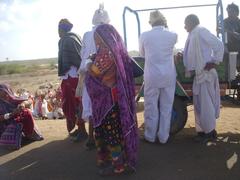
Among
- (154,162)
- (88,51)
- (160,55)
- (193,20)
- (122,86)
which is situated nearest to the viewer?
(122,86)

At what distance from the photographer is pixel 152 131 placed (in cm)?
688

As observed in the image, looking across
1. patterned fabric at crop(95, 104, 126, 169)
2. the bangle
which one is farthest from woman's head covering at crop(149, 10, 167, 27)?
the bangle

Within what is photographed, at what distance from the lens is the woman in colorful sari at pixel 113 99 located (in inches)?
216

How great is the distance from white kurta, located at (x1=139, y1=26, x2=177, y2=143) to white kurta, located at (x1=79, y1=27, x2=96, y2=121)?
892 mm

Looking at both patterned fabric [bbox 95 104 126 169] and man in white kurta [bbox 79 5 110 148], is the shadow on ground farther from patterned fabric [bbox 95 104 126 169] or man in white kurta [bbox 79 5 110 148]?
man in white kurta [bbox 79 5 110 148]

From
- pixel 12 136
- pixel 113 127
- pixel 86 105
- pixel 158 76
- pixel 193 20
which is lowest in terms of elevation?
pixel 12 136

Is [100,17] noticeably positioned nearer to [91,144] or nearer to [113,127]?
[113,127]

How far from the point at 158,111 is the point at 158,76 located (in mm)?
587

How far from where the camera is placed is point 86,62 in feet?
18.6

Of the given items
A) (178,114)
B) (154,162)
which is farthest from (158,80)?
(154,162)

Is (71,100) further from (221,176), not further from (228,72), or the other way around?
(221,176)

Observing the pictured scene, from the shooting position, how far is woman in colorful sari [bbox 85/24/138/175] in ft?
18.0

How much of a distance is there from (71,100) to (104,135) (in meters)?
1.97

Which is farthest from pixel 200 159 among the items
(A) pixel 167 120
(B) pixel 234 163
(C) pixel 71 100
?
(C) pixel 71 100
